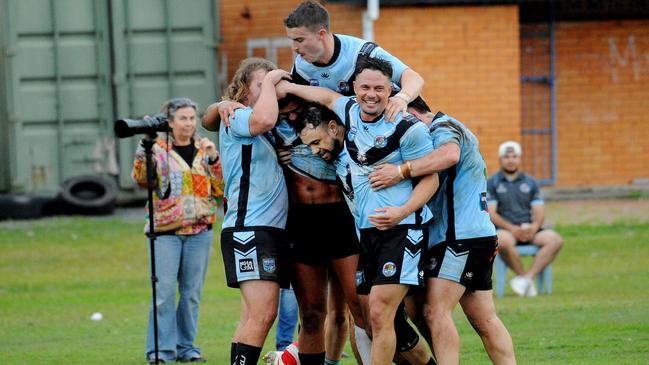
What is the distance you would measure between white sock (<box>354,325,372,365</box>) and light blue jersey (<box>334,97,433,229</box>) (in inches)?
31.5

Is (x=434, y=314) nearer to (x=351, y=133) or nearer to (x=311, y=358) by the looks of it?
(x=311, y=358)

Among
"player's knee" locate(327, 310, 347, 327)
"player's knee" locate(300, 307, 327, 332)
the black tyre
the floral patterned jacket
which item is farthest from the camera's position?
the black tyre

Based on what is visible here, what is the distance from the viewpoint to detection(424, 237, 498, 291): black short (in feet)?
28.3

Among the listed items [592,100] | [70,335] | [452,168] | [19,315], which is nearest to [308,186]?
[452,168]

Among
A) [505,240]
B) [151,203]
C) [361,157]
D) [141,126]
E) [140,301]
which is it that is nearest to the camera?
[361,157]

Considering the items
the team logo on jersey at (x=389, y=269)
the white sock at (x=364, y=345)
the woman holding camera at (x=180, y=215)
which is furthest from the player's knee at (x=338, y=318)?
the woman holding camera at (x=180, y=215)

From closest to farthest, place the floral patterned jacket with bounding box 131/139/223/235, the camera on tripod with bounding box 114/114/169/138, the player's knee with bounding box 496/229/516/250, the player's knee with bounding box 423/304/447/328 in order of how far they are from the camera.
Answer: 1. the player's knee with bounding box 423/304/447/328
2. the camera on tripod with bounding box 114/114/169/138
3. the floral patterned jacket with bounding box 131/139/223/235
4. the player's knee with bounding box 496/229/516/250

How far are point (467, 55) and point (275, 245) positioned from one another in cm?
1264

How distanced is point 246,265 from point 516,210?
715 cm

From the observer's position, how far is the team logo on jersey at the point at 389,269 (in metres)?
8.41

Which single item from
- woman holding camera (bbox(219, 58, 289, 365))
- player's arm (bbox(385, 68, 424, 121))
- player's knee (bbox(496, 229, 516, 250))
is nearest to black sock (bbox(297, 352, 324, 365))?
woman holding camera (bbox(219, 58, 289, 365))

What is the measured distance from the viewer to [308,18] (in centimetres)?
858

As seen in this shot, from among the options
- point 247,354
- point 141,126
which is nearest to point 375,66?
point 247,354

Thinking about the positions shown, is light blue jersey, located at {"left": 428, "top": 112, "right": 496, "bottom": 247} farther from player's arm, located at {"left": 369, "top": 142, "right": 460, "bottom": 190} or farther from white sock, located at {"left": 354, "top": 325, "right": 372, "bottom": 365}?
white sock, located at {"left": 354, "top": 325, "right": 372, "bottom": 365}
